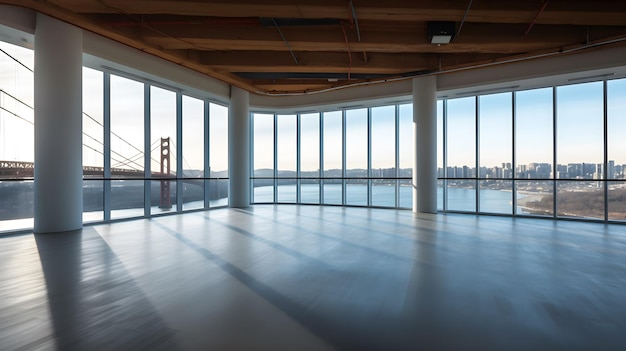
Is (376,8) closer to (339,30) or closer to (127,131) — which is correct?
(339,30)

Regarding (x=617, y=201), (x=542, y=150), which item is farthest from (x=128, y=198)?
(x=617, y=201)

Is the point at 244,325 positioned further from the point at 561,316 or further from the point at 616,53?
the point at 616,53

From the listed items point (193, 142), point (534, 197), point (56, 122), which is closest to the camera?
point (56, 122)

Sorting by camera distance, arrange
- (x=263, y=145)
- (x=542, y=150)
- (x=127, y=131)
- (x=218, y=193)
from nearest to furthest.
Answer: (x=127, y=131) < (x=542, y=150) < (x=218, y=193) < (x=263, y=145)

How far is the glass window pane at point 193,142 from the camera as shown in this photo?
998cm

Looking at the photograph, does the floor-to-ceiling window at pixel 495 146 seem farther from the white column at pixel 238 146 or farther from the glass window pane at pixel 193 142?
the glass window pane at pixel 193 142

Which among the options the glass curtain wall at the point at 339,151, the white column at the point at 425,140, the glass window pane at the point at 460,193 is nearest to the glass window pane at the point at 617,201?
the glass window pane at the point at 460,193

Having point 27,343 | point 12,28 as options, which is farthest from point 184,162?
point 27,343

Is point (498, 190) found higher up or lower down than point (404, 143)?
lower down

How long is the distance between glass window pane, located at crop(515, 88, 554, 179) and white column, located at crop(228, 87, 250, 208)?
322 inches

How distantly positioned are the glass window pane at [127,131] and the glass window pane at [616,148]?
11.8m

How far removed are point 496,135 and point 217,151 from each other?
8773 mm

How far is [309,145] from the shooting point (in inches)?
490

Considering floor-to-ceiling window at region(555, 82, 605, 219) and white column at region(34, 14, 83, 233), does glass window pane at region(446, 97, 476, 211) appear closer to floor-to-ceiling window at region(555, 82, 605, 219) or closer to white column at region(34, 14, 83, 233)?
floor-to-ceiling window at region(555, 82, 605, 219)
